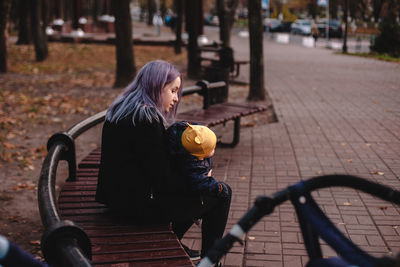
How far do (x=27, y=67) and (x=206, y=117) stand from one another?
13.1 meters

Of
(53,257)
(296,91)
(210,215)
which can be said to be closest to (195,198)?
(210,215)

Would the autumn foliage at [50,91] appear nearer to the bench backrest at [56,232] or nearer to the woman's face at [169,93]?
the bench backrest at [56,232]

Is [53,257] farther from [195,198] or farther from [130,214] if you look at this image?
[195,198]

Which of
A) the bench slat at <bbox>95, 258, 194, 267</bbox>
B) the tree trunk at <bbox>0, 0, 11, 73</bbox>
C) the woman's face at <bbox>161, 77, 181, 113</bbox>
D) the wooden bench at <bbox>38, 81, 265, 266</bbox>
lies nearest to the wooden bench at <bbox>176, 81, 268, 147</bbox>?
the wooden bench at <bbox>38, 81, 265, 266</bbox>

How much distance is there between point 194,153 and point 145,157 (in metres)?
0.29

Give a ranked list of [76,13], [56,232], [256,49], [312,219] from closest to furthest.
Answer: [312,219], [56,232], [256,49], [76,13]

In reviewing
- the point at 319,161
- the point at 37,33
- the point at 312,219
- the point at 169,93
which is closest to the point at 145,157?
the point at 169,93

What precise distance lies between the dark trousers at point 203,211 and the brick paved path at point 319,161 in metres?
0.49

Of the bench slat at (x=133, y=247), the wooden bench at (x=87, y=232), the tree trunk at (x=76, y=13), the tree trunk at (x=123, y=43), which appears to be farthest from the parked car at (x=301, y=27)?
the bench slat at (x=133, y=247)

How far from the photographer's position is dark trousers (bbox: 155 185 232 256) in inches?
128

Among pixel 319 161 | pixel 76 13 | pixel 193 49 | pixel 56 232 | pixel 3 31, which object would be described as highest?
pixel 76 13

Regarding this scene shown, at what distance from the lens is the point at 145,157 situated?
3127mm

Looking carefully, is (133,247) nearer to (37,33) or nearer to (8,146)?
(8,146)

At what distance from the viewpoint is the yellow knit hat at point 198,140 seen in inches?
123
